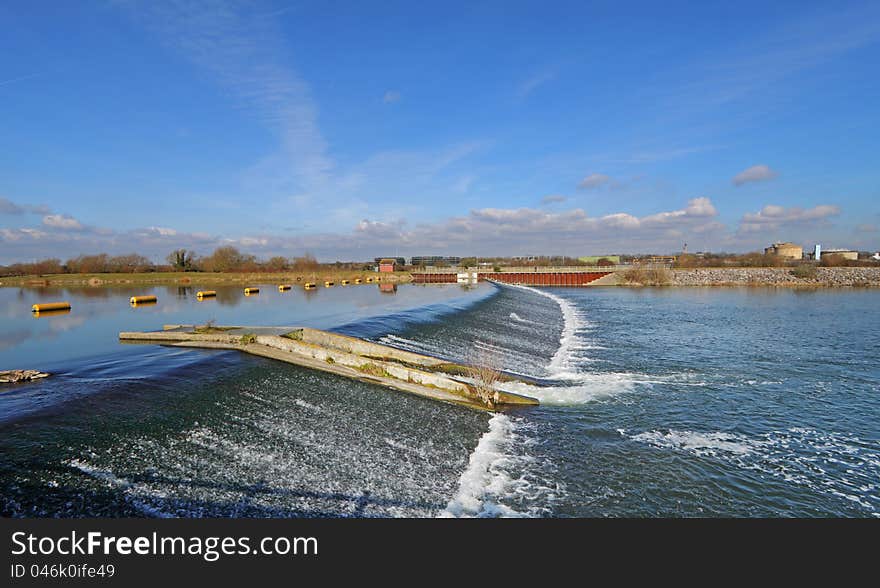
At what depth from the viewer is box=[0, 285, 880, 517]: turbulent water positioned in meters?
7.34

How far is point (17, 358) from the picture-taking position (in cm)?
1756

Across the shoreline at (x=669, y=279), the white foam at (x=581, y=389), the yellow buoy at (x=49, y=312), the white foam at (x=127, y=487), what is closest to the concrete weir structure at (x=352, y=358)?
the white foam at (x=581, y=389)

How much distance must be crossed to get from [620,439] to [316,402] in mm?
8288

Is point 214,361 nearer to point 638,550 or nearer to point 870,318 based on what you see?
point 638,550

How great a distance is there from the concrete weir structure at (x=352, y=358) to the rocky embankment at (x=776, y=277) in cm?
9037

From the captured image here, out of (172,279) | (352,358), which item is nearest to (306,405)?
(352,358)

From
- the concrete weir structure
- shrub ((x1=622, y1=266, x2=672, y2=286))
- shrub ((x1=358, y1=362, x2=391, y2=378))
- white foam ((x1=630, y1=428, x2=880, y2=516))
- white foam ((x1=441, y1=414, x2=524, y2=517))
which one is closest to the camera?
white foam ((x1=441, y1=414, x2=524, y2=517))

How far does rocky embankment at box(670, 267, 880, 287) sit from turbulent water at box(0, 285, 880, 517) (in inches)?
3258

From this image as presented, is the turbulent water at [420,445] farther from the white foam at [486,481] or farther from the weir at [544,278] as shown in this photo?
the weir at [544,278]

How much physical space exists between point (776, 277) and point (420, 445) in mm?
104937

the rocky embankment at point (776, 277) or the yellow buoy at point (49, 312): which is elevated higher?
the rocky embankment at point (776, 277)

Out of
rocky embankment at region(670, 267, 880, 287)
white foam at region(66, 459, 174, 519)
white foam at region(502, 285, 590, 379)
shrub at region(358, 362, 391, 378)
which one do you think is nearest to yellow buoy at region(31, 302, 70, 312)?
shrub at region(358, 362, 391, 378)

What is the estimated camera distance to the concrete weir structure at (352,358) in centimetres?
1415

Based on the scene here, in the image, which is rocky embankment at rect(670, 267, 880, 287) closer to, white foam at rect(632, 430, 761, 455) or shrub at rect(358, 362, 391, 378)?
white foam at rect(632, 430, 761, 455)
